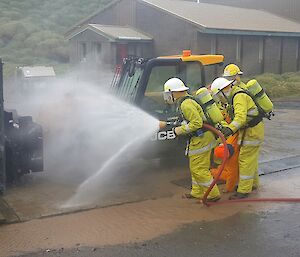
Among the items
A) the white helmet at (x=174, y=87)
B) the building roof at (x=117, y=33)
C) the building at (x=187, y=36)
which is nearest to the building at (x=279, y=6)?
the building at (x=187, y=36)

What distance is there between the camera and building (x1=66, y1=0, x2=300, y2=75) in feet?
82.9

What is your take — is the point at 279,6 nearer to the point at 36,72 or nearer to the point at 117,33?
the point at 117,33

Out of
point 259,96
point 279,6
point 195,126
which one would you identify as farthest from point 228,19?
point 195,126

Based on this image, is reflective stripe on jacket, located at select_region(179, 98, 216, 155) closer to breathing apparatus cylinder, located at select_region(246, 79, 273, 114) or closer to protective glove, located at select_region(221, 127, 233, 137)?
protective glove, located at select_region(221, 127, 233, 137)

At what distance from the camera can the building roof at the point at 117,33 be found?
26242 mm

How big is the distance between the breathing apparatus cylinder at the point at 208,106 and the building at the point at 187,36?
1861cm

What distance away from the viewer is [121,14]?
30.2 metres

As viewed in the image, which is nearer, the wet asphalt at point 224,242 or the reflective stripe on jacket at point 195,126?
the wet asphalt at point 224,242

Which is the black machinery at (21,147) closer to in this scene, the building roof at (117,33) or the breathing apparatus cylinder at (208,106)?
the breathing apparatus cylinder at (208,106)

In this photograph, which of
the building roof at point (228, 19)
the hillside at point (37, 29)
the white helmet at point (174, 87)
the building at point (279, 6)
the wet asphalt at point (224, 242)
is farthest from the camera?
the building at point (279, 6)

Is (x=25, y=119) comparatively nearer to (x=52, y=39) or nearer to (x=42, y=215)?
(x=42, y=215)

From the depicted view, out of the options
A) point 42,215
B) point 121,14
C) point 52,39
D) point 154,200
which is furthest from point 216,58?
point 52,39

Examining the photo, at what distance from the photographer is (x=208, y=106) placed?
585cm

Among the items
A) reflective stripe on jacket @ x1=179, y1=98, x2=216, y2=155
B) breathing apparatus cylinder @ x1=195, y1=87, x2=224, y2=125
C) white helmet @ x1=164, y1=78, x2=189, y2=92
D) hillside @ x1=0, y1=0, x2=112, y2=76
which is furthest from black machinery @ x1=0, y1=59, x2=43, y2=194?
hillside @ x1=0, y1=0, x2=112, y2=76
